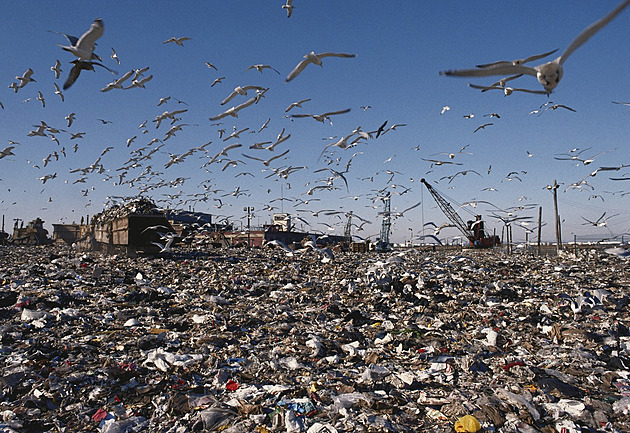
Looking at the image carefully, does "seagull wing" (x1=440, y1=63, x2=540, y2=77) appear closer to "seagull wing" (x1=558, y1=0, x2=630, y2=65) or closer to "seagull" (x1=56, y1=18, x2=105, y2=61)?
"seagull wing" (x1=558, y1=0, x2=630, y2=65)

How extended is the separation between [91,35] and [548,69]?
4.71 meters

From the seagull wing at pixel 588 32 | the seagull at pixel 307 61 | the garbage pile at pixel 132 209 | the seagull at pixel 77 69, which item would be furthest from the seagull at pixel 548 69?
the garbage pile at pixel 132 209

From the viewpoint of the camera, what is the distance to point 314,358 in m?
3.59

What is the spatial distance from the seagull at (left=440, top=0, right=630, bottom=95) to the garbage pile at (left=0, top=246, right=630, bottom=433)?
2165mm

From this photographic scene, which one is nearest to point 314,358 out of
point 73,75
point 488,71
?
point 488,71

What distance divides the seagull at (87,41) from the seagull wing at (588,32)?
15.2ft

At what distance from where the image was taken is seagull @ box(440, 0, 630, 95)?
7.75 feet

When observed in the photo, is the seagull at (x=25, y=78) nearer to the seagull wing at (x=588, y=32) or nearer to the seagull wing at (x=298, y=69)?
the seagull wing at (x=298, y=69)

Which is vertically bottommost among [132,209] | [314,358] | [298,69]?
[314,358]

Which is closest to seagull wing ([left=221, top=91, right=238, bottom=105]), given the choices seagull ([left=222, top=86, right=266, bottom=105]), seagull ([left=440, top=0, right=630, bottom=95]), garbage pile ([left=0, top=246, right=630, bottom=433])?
seagull ([left=222, top=86, right=266, bottom=105])

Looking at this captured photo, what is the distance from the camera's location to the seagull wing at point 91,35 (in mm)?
4516

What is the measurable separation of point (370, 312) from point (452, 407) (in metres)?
2.82

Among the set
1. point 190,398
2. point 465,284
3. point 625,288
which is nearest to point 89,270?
point 190,398

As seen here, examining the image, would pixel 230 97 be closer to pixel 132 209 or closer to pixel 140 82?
pixel 140 82
